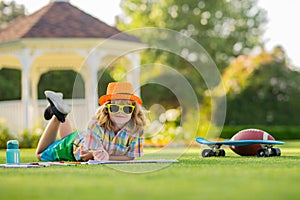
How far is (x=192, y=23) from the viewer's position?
37812 mm

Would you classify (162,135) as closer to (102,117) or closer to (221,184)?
(102,117)

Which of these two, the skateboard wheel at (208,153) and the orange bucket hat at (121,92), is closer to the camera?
the orange bucket hat at (121,92)

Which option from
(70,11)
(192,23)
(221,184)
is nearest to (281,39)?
(192,23)

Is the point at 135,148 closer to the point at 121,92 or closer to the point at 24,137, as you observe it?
the point at 121,92

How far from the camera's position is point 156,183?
462cm

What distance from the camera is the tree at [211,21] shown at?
37531 mm

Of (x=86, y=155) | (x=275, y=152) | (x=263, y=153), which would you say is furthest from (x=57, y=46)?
(x=86, y=155)

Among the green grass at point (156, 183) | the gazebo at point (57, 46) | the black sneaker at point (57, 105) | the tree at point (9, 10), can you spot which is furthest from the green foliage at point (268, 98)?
the green grass at point (156, 183)

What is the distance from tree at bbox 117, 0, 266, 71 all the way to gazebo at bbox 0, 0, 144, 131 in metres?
18.4

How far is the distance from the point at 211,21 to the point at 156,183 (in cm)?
3359

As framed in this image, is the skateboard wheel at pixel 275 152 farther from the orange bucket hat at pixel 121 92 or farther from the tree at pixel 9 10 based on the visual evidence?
the tree at pixel 9 10

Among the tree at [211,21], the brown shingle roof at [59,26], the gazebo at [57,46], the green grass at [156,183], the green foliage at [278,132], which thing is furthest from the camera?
the tree at [211,21]

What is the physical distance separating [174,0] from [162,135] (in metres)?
22.0

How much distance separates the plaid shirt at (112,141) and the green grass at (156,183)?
85 centimetres
